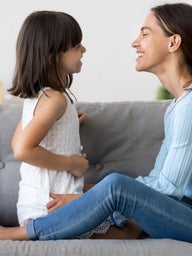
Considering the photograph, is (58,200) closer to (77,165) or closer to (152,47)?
(77,165)

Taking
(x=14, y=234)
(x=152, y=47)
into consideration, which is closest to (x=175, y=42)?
(x=152, y=47)

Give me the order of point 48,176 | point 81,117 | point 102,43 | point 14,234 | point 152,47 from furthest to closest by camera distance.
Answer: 1. point 102,43
2. point 81,117
3. point 152,47
4. point 48,176
5. point 14,234

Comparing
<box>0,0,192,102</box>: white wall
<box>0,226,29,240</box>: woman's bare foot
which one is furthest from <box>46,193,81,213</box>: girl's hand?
<box>0,0,192,102</box>: white wall

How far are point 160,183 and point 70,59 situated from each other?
18.6 inches

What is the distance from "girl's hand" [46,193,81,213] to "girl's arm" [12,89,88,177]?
81mm

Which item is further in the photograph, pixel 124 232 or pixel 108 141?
pixel 108 141

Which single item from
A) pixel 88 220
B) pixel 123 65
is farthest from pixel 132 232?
pixel 123 65

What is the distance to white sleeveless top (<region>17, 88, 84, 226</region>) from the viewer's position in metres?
1.51

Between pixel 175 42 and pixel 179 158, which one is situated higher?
pixel 175 42

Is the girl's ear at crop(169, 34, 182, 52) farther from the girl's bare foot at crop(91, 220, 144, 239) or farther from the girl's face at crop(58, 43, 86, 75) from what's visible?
the girl's bare foot at crop(91, 220, 144, 239)

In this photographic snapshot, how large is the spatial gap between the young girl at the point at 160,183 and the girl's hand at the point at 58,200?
87 millimetres

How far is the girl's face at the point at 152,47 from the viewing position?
1.63 m

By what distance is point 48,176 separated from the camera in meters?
1.53

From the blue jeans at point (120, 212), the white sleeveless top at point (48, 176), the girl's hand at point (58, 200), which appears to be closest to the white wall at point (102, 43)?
the white sleeveless top at point (48, 176)
